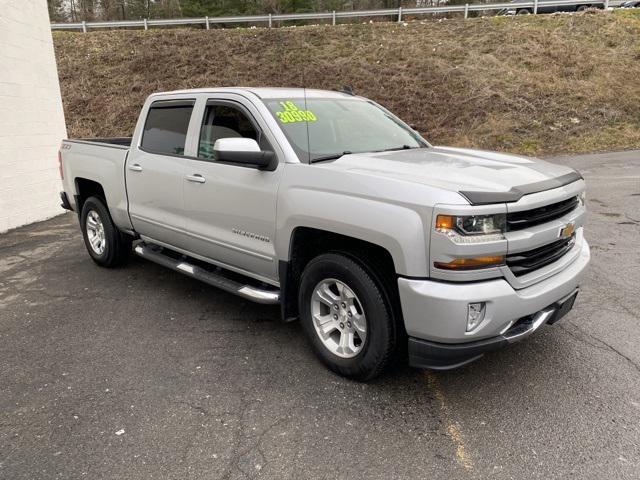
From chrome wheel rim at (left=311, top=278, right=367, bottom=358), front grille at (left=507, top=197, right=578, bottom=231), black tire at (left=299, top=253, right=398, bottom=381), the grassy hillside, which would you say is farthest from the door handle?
the grassy hillside

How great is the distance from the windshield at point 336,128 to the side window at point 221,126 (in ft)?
0.81

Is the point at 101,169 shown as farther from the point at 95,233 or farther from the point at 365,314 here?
the point at 365,314

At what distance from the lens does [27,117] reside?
8438 millimetres

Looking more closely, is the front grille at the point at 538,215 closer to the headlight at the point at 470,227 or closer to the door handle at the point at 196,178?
the headlight at the point at 470,227

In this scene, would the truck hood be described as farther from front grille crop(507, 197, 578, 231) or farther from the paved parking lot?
the paved parking lot

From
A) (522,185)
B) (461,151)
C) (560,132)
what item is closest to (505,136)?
(560,132)

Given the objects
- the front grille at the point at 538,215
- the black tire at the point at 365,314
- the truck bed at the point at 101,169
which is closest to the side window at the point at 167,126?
the truck bed at the point at 101,169

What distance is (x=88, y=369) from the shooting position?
12.0 ft

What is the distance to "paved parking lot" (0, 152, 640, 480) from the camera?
2.66 meters

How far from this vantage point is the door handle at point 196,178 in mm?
4227

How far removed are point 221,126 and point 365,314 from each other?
2117 millimetres

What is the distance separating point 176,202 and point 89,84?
1719cm

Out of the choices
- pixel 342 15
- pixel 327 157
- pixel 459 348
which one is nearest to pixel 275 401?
pixel 459 348

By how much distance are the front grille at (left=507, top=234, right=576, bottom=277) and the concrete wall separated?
791cm
